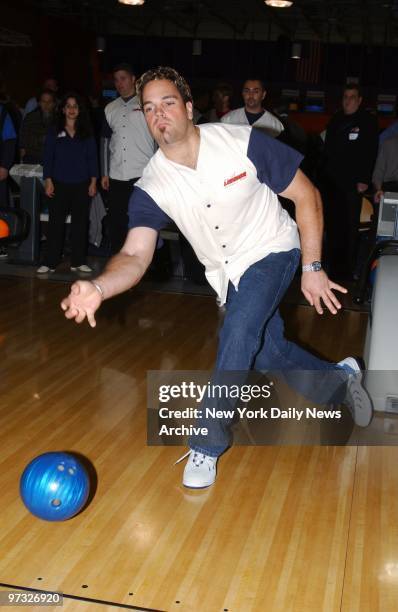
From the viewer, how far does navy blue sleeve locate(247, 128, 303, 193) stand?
2.25m

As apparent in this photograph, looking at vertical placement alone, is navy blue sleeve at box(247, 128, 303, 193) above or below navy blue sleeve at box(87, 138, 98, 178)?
above

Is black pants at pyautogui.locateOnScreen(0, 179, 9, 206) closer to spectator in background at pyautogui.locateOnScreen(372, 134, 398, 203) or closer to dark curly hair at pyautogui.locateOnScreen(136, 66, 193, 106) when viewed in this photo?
spectator in background at pyautogui.locateOnScreen(372, 134, 398, 203)

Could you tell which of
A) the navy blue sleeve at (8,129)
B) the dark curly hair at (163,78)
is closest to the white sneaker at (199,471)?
the dark curly hair at (163,78)

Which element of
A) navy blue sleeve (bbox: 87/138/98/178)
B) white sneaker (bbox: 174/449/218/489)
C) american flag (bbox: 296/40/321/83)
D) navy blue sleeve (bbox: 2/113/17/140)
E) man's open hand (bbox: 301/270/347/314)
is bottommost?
white sneaker (bbox: 174/449/218/489)

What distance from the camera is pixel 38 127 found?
6121 mm

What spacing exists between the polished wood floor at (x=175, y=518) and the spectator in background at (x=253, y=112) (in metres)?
2.14

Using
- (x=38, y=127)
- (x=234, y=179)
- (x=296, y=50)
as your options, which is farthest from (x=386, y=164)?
(x=296, y=50)

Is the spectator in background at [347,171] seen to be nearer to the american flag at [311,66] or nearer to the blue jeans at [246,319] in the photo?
the blue jeans at [246,319]

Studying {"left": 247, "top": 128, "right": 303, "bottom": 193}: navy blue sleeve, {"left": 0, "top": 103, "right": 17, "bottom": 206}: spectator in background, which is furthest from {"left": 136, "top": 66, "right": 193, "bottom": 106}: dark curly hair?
{"left": 0, "top": 103, "right": 17, "bottom": 206}: spectator in background

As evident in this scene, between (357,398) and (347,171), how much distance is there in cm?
315

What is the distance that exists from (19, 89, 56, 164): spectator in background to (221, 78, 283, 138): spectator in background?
1.73m

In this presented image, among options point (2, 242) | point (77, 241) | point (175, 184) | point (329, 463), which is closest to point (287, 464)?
point (329, 463)

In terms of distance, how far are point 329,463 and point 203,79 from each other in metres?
14.6

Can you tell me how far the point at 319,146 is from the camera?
6504 mm
